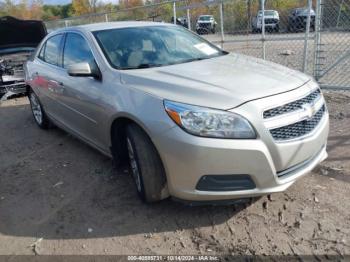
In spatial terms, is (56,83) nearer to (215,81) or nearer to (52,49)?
(52,49)

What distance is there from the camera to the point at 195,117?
2789 mm

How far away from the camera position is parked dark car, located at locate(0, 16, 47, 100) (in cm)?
866

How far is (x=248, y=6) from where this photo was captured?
333 inches

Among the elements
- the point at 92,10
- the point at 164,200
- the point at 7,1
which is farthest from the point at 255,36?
the point at 7,1

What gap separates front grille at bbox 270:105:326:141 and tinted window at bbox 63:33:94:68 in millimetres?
2119

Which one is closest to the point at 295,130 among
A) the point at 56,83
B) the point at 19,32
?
the point at 56,83

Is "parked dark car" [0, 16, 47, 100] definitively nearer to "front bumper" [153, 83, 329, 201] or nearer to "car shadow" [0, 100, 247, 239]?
"car shadow" [0, 100, 247, 239]

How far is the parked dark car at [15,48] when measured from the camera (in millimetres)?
8656

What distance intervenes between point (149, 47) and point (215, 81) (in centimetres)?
122

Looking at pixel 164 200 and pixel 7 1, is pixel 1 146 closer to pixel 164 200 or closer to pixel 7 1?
pixel 164 200

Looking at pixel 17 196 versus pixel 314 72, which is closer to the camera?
pixel 17 196

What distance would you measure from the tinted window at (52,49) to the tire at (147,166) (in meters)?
2.36

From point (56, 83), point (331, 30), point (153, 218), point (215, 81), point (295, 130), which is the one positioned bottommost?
point (153, 218)

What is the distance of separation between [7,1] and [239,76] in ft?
Answer: 201
